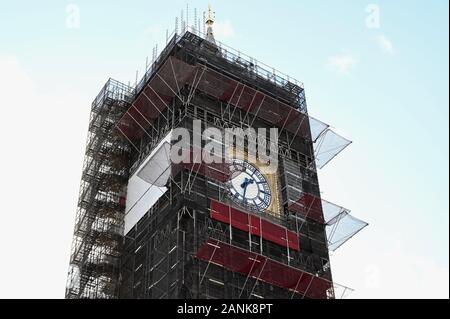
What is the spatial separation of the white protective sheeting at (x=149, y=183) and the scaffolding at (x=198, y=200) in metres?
0.09

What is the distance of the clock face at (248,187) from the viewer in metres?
52.9

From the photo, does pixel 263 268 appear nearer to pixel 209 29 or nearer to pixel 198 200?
pixel 198 200

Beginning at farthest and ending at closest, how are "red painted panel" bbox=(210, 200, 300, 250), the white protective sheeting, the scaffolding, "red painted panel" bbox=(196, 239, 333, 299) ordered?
the white protective sheeting, "red painted panel" bbox=(210, 200, 300, 250), the scaffolding, "red painted panel" bbox=(196, 239, 333, 299)

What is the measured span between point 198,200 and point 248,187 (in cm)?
427

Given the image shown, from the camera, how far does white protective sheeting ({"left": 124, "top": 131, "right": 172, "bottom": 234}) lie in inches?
2056

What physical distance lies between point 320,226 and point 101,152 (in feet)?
50.9

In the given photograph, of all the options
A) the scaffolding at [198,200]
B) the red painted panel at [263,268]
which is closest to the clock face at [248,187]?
the scaffolding at [198,200]

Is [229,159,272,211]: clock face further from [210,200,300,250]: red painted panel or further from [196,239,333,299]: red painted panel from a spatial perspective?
[196,239,333,299]: red painted panel

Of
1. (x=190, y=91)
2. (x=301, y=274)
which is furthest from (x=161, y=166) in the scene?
(x=301, y=274)

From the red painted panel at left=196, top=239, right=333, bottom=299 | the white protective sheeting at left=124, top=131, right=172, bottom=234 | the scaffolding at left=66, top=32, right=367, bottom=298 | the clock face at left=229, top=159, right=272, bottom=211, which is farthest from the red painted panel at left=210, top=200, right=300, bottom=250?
the white protective sheeting at left=124, top=131, right=172, bottom=234

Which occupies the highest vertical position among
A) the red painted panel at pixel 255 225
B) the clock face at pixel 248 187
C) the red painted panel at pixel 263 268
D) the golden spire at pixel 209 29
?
the golden spire at pixel 209 29

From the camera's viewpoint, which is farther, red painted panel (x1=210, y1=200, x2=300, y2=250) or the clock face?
the clock face

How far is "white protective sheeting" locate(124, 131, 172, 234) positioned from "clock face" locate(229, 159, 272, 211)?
414 centimetres

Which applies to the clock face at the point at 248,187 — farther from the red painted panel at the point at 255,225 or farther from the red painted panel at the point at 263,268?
the red painted panel at the point at 263,268
